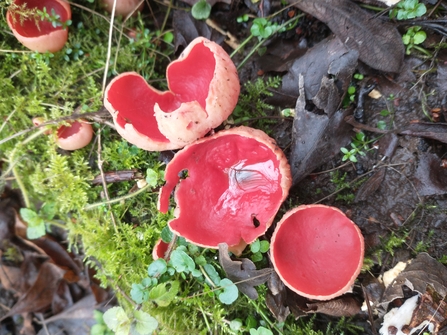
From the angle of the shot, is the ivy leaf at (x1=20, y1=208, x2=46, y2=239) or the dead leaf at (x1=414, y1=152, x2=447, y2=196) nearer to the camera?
the dead leaf at (x1=414, y1=152, x2=447, y2=196)

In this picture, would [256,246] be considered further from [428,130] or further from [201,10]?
[201,10]

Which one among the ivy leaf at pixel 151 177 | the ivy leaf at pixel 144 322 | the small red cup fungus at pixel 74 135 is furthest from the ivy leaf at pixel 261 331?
the small red cup fungus at pixel 74 135

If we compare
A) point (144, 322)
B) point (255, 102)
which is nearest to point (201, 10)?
point (255, 102)

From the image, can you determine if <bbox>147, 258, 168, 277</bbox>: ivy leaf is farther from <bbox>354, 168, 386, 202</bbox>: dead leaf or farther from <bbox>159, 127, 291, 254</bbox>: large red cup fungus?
<bbox>354, 168, 386, 202</bbox>: dead leaf

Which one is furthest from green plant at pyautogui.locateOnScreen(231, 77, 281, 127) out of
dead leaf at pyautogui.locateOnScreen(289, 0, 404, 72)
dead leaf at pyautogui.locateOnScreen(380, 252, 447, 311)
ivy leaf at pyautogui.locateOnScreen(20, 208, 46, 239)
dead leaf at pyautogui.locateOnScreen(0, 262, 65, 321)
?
dead leaf at pyautogui.locateOnScreen(0, 262, 65, 321)

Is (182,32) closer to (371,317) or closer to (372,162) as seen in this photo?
(372,162)

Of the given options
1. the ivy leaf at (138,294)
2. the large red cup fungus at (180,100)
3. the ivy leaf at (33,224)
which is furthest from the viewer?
the ivy leaf at (33,224)

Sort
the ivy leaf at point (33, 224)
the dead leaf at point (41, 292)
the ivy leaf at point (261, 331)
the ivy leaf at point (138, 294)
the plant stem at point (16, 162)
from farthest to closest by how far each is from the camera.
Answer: the dead leaf at point (41, 292) → the ivy leaf at point (33, 224) → the plant stem at point (16, 162) → the ivy leaf at point (138, 294) → the ivy leaf at point (261, 331)

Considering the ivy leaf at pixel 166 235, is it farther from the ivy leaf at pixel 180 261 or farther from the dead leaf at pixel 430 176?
the dead leaf at pixel 430 176
